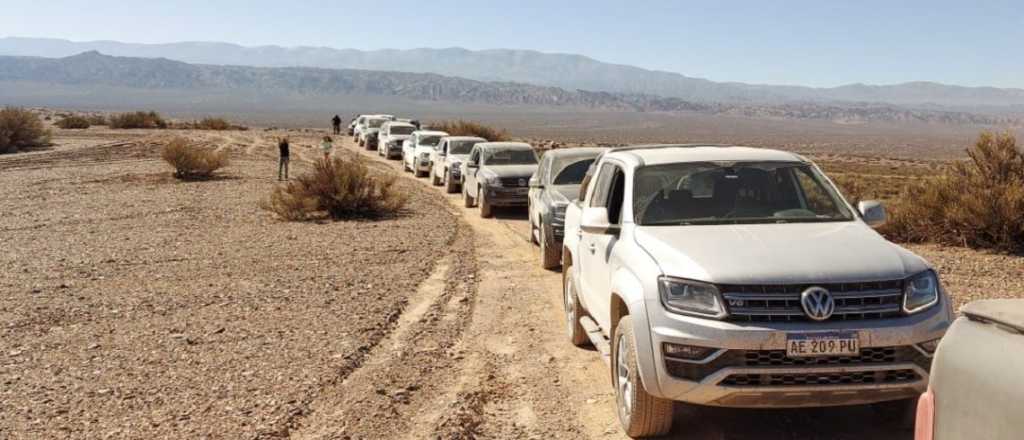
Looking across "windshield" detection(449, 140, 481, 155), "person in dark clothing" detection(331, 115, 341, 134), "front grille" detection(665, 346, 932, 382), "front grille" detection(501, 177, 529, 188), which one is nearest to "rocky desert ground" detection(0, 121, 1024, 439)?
"front grille" detection(665, 346, 932, 382)

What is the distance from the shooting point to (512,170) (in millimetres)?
16625

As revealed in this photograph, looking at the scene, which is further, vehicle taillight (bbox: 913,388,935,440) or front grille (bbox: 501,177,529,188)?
front grille (bbox: 501,177,529,188)

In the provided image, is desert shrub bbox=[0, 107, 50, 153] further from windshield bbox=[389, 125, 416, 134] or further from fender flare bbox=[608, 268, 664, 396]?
fender flare bbox=[608, 268, 664, 396]

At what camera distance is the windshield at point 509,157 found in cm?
1741

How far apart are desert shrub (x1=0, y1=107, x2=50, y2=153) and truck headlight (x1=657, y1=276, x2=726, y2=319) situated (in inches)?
1402

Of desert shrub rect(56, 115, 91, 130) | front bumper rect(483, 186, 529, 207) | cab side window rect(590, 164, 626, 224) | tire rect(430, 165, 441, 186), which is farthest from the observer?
desert shrub rect(56, 115, 91, 130)

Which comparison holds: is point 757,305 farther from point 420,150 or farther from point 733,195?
point 420,150

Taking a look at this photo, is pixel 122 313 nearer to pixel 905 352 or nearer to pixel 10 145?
pixel 905 352

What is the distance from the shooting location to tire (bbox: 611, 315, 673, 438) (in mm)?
4707

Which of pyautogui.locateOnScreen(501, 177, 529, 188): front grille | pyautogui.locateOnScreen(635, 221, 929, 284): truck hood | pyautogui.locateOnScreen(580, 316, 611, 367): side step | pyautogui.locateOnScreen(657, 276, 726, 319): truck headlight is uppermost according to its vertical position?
pyautogui.locateOnScreen(635, 221, 929, 284): truck hood

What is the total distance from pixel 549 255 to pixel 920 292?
6468mm

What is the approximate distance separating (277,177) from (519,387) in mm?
19902

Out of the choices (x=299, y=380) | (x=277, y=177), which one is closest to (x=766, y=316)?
(x=299, y=380)

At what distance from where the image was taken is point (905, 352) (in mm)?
4410
